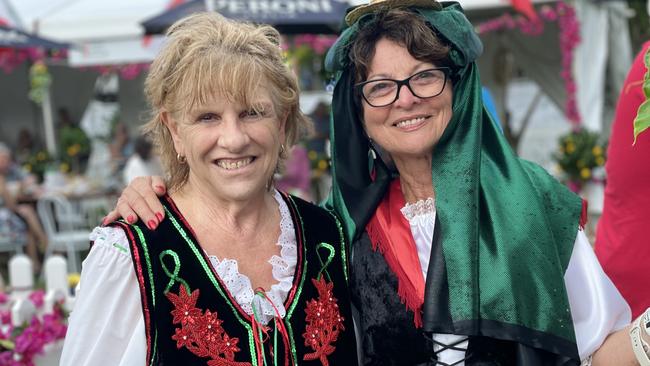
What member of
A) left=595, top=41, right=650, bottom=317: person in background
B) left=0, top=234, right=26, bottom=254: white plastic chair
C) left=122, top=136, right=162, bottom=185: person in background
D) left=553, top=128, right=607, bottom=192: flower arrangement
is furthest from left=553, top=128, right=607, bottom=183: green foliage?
left=595, top=41, right=650, bottom=317: person in background

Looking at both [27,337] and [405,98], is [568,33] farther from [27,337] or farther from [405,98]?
[405,98]

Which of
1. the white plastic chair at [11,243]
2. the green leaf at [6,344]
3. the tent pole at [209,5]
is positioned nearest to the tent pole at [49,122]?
the white plastic chair at [11,243]

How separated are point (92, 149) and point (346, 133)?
10.00 m

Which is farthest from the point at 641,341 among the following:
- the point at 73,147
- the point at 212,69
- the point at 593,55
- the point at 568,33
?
the point at 73,147

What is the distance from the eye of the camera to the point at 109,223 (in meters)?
1.82

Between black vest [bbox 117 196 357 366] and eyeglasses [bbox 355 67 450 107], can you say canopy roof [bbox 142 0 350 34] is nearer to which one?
eyeglasses [bbox 355 67 450 107]

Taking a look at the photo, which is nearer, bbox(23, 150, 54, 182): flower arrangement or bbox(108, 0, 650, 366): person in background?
bbox(108, 0, 650, 366): person in background

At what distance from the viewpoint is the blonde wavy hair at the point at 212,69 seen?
1739mm

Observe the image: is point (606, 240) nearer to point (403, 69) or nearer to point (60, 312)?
point (403, 69)

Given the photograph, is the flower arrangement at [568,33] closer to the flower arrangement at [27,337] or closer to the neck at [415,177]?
the flower arrangement at [27,337]

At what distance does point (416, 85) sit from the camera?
1.94 m

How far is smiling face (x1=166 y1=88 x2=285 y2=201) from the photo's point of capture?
1761 millimetres

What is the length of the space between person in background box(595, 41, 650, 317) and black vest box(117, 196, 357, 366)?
2.55 feet

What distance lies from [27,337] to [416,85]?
6.37 feet
